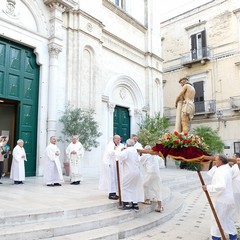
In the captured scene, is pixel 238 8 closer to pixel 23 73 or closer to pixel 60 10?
pixel 60 10

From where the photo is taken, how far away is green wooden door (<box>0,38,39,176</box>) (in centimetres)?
952

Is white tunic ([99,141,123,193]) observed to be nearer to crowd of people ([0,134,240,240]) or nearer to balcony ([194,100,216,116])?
crowd of people ([0,134,240,240])

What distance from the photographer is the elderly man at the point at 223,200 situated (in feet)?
14.4

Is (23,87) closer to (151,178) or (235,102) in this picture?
(151,178)

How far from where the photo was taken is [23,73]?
10.1 m

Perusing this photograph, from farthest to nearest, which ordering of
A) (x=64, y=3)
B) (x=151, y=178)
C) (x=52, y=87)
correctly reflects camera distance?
1. (x=64, y=3)
2. (x=52, y=87)
3. (x=151, y=178)

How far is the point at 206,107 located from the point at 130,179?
51.7 feet

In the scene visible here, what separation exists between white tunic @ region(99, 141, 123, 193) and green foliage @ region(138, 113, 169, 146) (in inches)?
268

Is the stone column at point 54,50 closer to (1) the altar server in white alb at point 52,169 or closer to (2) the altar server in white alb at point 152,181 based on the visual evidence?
(1) the altar server in white alb at point 52,169

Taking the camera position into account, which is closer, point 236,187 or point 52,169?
point 236,187

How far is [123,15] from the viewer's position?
15195mm

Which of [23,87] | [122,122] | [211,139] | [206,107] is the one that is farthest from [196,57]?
[23,87]

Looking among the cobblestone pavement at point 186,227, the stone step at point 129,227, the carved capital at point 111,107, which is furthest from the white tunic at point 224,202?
the carved capital at point 111,107

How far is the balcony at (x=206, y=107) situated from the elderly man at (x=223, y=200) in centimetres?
1610
